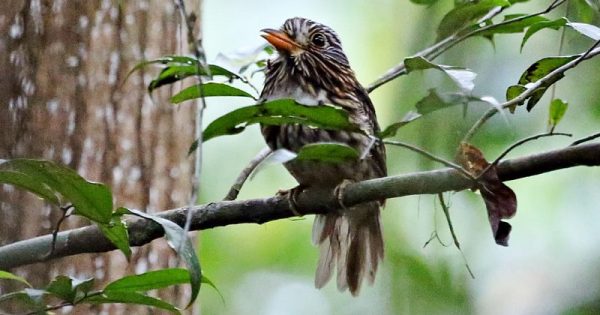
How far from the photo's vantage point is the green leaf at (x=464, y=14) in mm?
2125

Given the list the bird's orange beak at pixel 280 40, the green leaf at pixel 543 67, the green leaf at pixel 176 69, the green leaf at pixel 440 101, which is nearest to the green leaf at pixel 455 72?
the green leaf at pixel 440 101

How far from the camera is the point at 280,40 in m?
2.72

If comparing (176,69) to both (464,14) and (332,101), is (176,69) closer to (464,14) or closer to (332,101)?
(464,14)

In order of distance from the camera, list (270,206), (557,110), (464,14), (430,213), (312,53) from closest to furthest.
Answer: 1. (557,110)
2. (270,206)
3. (464,14)
4. (312,53)
5. (430,213)

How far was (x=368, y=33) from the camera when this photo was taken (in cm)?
485

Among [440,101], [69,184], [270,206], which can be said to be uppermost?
[440,101]

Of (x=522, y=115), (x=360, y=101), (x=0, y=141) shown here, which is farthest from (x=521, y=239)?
(x=0, y=141)

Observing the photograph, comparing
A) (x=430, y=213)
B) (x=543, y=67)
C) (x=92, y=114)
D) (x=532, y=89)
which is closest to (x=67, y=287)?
(x=532, y=89)

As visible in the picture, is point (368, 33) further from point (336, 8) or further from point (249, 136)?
point (249, 136)

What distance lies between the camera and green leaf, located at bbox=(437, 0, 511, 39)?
6.97ft

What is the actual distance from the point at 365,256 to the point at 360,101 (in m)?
0.44

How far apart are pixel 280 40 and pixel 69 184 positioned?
134cm

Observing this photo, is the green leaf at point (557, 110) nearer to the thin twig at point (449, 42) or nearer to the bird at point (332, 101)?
the thin twig at point (449, 42)

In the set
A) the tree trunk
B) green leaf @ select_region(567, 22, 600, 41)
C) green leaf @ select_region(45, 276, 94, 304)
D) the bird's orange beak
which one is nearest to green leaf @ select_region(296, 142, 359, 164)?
green leaf @ select_region(45, 276, 94, 304)
